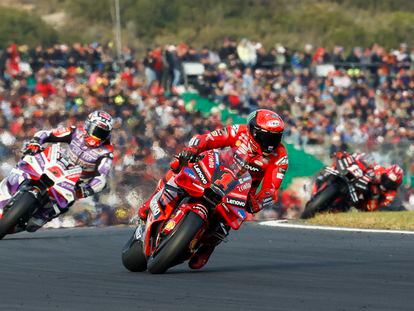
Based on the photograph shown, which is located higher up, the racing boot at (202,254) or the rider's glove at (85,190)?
the racing boot at (202,254)

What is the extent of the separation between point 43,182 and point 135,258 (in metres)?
4.48

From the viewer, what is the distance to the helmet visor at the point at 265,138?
1066cm

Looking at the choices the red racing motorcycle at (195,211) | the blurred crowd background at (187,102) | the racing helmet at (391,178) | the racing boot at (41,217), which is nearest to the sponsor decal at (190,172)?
the red racing motorcycle at (195,211)

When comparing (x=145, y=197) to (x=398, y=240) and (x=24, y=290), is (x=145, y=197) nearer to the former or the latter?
(x=398, y=240)

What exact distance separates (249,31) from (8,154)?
24162mm

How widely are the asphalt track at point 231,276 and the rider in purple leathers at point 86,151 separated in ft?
2.07

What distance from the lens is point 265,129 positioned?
10.6 metres

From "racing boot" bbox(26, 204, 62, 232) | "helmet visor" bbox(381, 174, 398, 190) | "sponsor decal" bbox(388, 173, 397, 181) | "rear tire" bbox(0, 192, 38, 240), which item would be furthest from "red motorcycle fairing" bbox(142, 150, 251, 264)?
"sponsor decal" bbox(388, 173, 397, 181)

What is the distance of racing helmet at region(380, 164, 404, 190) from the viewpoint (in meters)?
19.9

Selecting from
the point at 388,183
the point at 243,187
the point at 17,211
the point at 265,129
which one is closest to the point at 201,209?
the point at 243,187

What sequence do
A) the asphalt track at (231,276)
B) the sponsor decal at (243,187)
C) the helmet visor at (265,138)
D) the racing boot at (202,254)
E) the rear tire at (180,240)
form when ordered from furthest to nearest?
the racing boot at (202,254), the helmet visor at (265,138), the sponsor decal at (243,187), the rear tire at (180,240), the asphalt track at (231,276)

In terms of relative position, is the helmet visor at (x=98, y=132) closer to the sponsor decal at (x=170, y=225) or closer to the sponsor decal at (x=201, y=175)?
the sponsor decal at (x=201, y=175)

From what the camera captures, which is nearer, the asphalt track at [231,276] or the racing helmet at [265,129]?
the asphalt track at [231,276]

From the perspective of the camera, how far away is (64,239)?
15141 mm
